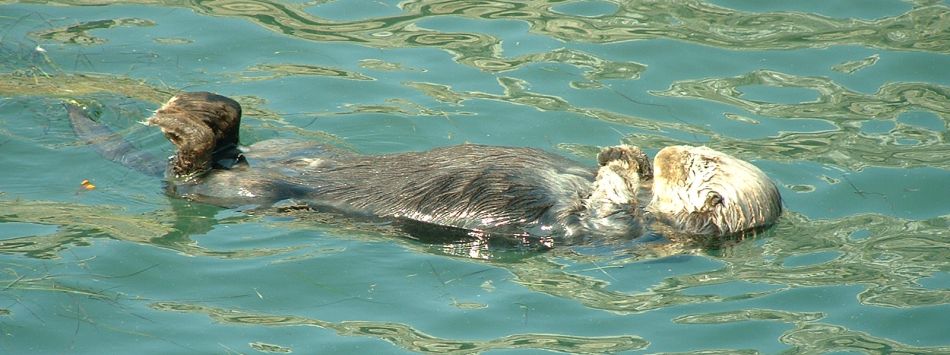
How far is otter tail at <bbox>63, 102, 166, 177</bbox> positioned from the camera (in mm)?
6941

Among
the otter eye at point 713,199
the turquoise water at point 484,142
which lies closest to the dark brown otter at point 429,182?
the turquoise water at point 484,142

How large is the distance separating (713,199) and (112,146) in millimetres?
3374

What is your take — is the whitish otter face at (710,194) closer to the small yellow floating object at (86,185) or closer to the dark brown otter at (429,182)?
the dark brown otter at (429,182)

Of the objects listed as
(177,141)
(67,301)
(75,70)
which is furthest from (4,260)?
(75,70)

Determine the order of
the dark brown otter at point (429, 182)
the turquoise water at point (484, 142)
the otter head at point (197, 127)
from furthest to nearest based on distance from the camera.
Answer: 1. the otter head at point (197, 127)
2. the dark brown otter at point (429, 182)
3. the turquoise water at point (484, 142)

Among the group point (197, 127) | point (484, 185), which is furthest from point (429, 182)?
→ point (197, 127)

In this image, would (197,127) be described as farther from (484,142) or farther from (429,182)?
(484,142)

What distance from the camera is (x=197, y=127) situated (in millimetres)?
6434

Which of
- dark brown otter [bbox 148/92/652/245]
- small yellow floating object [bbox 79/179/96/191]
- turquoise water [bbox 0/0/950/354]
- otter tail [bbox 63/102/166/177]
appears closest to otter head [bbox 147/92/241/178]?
dark brown otter [bbox 148/92/652/245]

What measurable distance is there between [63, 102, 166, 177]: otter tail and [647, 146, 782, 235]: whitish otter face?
2760 mm

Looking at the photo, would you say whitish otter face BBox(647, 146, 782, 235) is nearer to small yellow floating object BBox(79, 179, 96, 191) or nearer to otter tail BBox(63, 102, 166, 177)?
otter tail BBox(63, 102, 166, 177)

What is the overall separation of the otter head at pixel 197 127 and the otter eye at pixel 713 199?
2523 millimetres

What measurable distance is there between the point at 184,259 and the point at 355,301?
93 centimetres

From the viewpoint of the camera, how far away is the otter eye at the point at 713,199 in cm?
648
